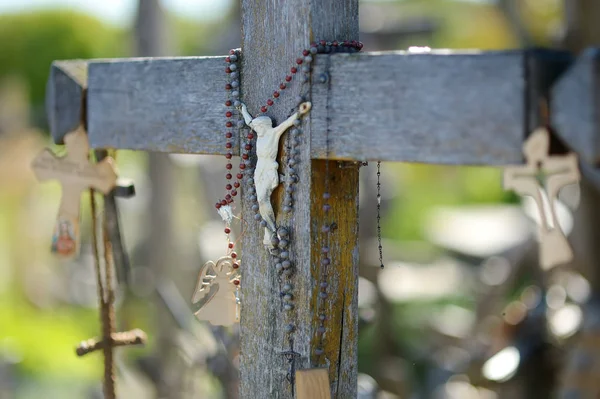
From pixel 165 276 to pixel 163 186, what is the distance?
580 millimetres

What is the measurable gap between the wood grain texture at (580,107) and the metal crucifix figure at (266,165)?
20.1 inches

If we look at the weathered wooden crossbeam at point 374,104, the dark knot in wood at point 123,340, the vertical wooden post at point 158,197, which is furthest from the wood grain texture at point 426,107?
the vertical wooden post at point 158,197

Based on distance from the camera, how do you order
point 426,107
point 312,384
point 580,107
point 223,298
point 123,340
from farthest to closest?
point 123,340 → point 223,298 → point 312,384 → point 426,107 → point 580,107

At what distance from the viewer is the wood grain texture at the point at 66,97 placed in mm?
2027

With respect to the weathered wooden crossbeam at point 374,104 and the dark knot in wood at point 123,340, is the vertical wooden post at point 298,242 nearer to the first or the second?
the weathered wooden crossbeam at point 374,104

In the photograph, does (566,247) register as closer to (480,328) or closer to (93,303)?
(480,328)

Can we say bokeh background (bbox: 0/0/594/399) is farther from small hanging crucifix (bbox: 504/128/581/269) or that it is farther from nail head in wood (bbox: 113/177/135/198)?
small hanging crucifix (bbox: 504/128/581/269)

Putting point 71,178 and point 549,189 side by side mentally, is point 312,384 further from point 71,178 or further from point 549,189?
point 71,178

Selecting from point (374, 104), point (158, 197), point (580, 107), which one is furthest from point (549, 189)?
point (158, 197)

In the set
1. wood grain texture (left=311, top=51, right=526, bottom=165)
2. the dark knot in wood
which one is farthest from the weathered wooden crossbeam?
the dark knot in wood

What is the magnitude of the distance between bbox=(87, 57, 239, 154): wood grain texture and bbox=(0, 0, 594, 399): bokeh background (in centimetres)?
90

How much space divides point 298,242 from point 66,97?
2.58 ft

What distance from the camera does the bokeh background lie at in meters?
4.31

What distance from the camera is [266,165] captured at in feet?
5.29
